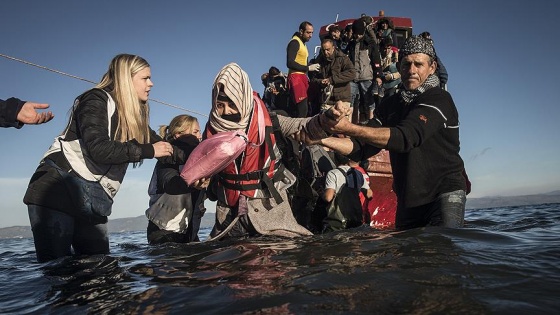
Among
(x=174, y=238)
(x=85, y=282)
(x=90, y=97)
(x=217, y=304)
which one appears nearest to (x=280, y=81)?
(x=174, y=238)

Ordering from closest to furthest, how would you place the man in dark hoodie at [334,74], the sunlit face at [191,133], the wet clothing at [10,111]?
1. the wet clothing at [10,111]
2. the sunlit face at [191,133]
3. the man in dark hoodie at [334,74]

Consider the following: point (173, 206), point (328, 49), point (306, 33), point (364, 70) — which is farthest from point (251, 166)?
point (364, 70)

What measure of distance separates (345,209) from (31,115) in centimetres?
375

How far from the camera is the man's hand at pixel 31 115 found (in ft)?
9.48

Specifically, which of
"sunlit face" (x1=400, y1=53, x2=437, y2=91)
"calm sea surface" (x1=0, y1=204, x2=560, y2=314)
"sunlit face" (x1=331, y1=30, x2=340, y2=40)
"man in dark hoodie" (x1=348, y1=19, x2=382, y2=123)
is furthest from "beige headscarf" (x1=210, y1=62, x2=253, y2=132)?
"sunlit face" (x1=331, y1=30, x2=340, y2=40)

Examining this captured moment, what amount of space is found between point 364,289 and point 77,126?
2.84 metres

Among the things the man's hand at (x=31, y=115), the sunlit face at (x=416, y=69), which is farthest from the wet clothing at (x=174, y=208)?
the sunlit face at (x=416, y=69)

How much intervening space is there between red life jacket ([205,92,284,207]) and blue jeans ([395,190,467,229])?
4.31ft

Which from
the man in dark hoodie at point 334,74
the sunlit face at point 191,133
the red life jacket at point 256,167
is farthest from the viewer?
the man in dark hoodie at point 334,74

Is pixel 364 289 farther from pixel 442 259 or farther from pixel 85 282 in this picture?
pixel 85 282

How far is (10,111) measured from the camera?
2.83 m

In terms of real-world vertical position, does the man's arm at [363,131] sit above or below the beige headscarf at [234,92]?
below

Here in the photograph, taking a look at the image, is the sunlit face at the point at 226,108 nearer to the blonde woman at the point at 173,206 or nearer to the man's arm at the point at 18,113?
the blonde woman at the point at 173,206

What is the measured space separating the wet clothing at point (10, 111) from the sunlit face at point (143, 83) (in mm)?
1001
